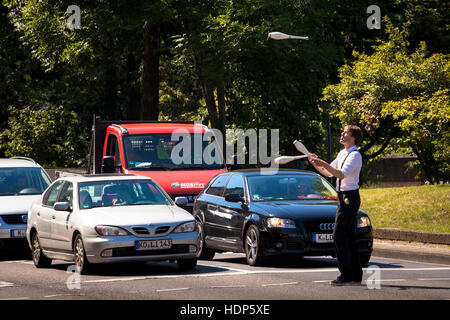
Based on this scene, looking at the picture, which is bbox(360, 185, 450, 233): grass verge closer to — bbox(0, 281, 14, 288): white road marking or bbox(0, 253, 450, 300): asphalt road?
bbox(0, 253, 450, 300): asphalt road

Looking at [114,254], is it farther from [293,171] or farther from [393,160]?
[393,160]

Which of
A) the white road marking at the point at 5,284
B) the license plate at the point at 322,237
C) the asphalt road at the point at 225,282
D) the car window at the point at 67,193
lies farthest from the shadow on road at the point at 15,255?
the license plate at the point at 322,237

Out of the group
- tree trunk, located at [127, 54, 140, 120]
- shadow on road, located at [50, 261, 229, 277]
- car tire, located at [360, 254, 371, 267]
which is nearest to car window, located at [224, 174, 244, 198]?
shadow on road, located at [50, 261, 229, 277]

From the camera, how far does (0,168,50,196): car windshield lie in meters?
18.5

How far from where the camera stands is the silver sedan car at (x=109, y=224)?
→ 12930mm

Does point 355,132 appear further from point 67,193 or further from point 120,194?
point 67,193

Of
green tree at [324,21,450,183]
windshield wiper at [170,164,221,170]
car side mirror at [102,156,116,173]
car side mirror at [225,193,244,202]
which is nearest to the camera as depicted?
car side mirror at [225,193,244,202]

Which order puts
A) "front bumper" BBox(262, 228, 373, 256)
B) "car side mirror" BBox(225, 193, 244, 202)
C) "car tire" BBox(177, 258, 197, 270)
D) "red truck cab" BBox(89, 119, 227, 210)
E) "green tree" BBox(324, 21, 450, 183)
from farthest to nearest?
"green tree" BBox(324, 21, 450, 183), "red truck cab" BBox(89, 119, 227, 210), "car side mirror" BBox(225, 193, 244, 202), "front bumper" BBox(262, 228, 373, 256), "car tire" BBox(177, 258, 197, 270)

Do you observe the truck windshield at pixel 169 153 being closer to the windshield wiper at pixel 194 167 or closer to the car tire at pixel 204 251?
the windshield wiper at pixel 194 167

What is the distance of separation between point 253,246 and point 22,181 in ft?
21.1

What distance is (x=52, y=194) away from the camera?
15.2 m

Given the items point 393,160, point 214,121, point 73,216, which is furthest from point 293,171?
point 393,160

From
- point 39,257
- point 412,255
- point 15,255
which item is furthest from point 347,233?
point 15,255

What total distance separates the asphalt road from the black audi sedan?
1.10 ft
